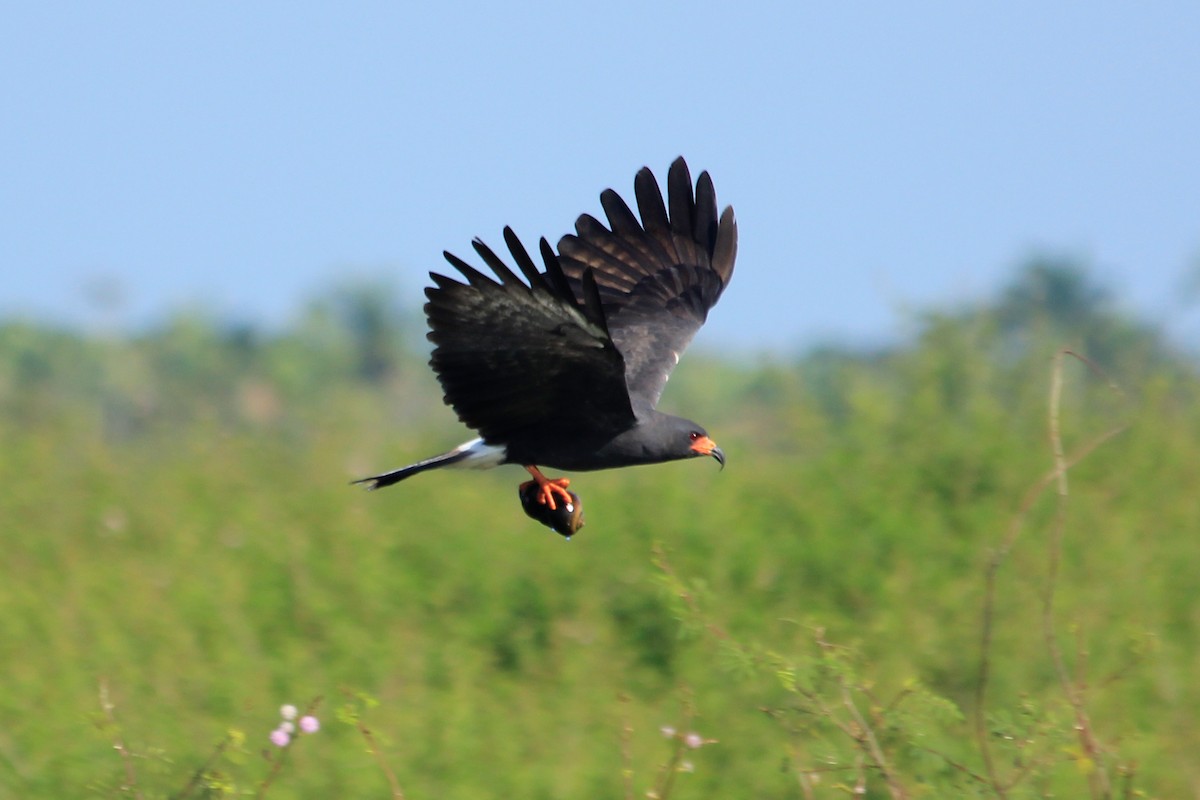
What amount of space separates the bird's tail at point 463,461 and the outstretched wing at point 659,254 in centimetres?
149

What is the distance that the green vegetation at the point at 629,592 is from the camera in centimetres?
770

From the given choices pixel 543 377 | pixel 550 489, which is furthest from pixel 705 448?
pixel 543 377

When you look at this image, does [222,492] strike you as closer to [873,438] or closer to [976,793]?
[873,438]

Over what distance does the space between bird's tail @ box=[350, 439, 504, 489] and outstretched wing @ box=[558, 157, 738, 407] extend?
1495 millimetres

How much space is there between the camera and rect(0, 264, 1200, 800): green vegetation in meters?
7.70

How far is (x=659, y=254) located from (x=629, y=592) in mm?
3221

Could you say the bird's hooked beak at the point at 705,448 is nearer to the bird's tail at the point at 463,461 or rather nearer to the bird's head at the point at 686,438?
→ the bird's head at the point at 686,438

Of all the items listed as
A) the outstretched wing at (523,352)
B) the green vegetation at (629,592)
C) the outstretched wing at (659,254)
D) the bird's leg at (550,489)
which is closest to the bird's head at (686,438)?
the outstretched wing at (523,352)

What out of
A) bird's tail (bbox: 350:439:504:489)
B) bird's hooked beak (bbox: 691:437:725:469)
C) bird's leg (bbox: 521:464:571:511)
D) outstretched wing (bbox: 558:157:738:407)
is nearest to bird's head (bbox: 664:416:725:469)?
bird's hooked beak (bbox: 691:437:725:469)

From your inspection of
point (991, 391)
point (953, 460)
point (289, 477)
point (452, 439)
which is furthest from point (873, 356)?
point (289, 477)

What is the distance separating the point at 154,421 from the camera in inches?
584

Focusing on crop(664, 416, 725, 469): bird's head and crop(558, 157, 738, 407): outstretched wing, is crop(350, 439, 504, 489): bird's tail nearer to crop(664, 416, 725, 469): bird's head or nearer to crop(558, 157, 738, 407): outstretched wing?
crop(664, 416, 725, 469): bird's head

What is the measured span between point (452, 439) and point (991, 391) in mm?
4282

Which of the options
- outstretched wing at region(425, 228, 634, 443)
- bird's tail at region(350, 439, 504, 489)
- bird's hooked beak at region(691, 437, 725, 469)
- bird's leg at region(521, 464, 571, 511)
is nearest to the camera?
outstretched wing at region(425, 228, 634, 443)
